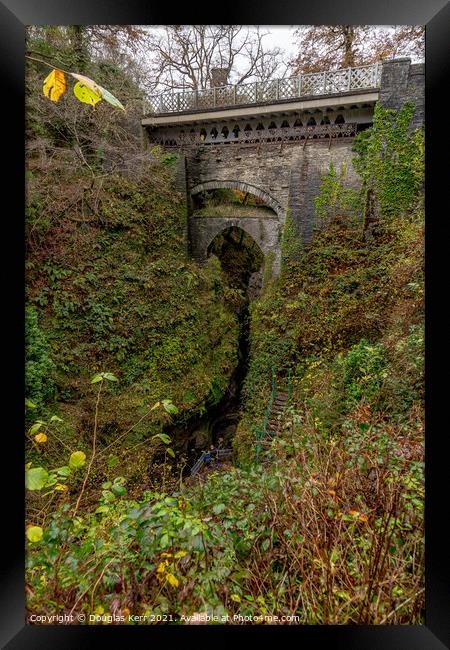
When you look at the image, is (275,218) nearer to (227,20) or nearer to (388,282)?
(388,282)

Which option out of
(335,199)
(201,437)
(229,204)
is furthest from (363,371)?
(229,204)

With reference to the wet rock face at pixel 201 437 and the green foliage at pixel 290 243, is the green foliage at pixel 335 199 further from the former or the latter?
the wet rock face at pixel 201 437

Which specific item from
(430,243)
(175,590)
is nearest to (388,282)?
(430,243)

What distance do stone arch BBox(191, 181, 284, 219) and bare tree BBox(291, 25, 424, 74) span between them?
3.11 meters

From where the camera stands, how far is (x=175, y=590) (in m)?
1.90

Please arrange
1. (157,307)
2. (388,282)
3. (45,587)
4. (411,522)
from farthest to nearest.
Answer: (157,307) < (388,282) < (411,522) < (45,587)

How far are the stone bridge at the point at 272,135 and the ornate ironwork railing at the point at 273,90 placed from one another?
2 cm

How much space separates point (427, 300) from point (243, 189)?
25.2ft

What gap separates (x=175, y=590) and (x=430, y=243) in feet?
8.66

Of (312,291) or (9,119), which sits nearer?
(9,119)

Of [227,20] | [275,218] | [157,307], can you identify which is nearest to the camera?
[227,20]

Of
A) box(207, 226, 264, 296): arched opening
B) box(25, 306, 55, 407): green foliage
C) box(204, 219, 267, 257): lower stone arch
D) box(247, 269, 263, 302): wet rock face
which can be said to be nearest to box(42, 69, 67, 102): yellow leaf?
box(25, 306, 55, 407): green foliage

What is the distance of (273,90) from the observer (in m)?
5.85

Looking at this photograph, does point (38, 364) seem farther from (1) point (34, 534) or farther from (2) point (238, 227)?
(2) point (238, 227)
